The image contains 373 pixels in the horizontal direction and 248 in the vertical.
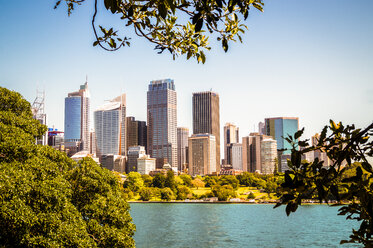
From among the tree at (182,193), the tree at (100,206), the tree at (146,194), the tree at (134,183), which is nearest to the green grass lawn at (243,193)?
the tree at (146,194)

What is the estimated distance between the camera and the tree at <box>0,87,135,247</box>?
542 inches

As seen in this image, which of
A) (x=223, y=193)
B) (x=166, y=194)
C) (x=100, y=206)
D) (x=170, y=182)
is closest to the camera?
(x=100, y=206)

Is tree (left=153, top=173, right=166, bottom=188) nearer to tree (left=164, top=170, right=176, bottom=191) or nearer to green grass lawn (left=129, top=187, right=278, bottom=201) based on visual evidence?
tree (left=164, top=170, right=176, bottom=191)

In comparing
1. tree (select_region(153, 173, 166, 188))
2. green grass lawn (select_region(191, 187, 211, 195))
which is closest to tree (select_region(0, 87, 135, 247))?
tree (select_region(153, 173, 166, 188))

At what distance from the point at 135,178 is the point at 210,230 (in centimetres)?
8866

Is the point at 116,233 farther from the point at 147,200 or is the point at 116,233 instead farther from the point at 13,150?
the point at 147,200

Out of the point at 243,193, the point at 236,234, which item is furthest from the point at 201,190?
the point at 236,234

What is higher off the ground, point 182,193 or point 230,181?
point 230,181

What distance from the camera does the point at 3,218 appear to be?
13281 mm

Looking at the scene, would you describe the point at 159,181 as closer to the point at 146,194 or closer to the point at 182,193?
the point at 182,193

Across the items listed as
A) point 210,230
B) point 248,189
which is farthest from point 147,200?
point 210,230

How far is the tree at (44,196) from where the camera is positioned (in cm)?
1377

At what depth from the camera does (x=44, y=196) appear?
1480cm

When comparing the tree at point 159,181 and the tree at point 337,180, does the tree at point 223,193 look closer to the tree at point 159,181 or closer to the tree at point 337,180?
the tree at point 159,181
